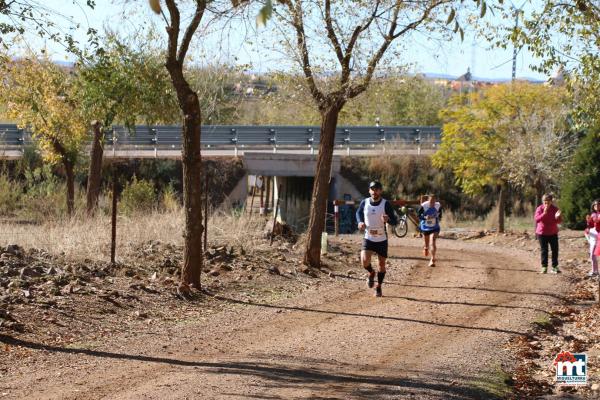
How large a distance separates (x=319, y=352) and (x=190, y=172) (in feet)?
15.6

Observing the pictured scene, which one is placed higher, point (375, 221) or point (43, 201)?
point (375, 221)

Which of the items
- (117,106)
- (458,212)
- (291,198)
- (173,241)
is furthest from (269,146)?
(117,106)

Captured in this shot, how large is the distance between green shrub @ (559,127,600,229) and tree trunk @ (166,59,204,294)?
18872 mm

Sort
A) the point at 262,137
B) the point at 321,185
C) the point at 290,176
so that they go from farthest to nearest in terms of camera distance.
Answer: the point at 262,137 < the point at 290,176 < the point at 321,185

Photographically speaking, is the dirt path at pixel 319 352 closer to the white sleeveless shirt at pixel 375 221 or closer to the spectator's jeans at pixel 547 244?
the white sleeveless shirt at pixel 375 221

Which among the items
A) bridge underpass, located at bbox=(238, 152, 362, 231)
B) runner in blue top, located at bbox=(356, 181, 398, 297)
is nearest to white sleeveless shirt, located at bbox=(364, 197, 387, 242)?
runner in blue top, located at bbox=(356, 181, 398, 297)

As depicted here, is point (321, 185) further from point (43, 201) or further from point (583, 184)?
point (583, 184)

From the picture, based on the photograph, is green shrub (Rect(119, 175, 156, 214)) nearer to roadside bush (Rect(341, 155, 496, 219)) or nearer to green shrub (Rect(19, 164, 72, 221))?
green shrub (Rect(19, 164, 72, 221))

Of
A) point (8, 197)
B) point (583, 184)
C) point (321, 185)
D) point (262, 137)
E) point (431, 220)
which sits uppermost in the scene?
point (262, 137)

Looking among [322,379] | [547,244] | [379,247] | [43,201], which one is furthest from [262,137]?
[322,379]

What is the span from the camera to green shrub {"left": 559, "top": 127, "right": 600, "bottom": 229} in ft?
102

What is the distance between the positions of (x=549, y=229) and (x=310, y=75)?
6103 mm

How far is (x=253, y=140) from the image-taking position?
49.2 metres

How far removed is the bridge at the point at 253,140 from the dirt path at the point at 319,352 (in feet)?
93.4
